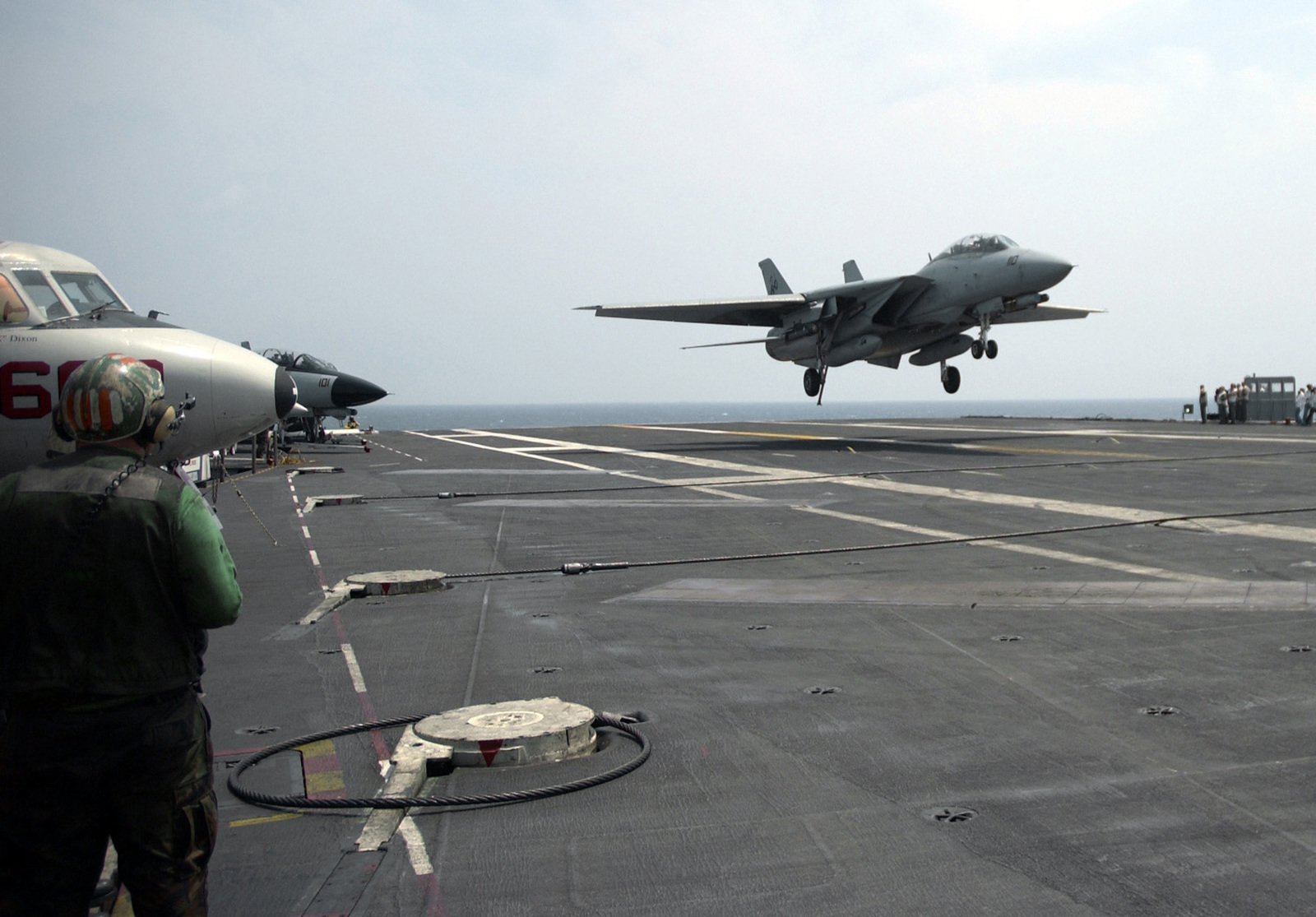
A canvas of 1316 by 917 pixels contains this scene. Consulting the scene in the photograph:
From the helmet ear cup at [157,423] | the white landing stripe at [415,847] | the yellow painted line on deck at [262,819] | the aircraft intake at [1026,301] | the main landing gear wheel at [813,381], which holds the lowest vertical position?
the yellow painted line on deck at [262,819]

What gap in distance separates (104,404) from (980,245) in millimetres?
29150

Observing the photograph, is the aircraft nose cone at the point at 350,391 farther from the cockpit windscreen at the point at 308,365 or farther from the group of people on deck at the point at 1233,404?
the group of people on deck at the point at 1233,404

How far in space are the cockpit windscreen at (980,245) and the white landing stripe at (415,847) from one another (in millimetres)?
27830

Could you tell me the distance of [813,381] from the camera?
36.1 meters

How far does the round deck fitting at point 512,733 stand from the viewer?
5.34m

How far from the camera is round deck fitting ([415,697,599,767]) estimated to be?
5336 millimetres

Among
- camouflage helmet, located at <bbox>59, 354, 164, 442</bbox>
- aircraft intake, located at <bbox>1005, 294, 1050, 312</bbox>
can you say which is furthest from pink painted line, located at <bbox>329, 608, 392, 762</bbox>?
aircraft intake, located at <bbox>1005, 294, 1050, 312</bbox>

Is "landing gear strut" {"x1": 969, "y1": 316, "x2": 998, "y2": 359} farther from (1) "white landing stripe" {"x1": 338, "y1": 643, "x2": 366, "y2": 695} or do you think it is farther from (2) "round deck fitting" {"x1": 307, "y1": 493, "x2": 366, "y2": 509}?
(1) "white landing stripe" {"x1": 338, "y1": 643, "x2": 366, "y2": 695}

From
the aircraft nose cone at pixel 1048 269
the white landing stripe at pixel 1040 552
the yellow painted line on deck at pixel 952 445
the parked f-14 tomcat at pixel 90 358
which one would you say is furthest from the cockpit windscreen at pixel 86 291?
the aircraft nose cone at pixel 1048 269

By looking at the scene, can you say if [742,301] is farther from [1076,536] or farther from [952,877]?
[952,877]

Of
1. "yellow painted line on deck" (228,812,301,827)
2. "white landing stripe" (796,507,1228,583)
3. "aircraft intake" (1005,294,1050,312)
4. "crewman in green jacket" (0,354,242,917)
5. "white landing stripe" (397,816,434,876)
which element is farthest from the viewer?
"aircraft intake" (1005,294,1050,312)

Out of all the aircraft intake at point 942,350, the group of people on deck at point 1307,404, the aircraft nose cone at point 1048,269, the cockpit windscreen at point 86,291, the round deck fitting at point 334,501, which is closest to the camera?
the cockpit windscreen at point 86,291

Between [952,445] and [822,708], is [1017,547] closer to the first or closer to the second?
[822,708]

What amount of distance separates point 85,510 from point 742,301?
110 feet
